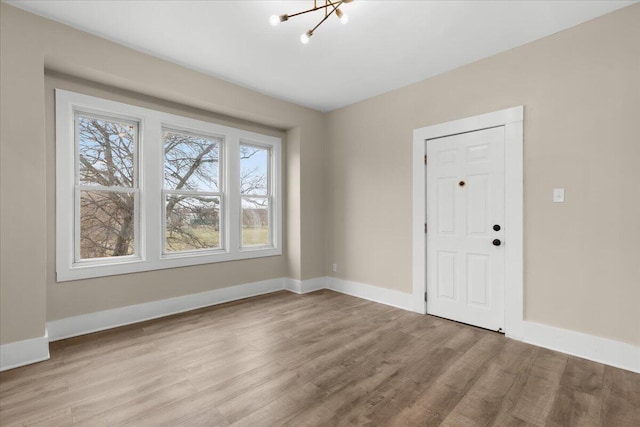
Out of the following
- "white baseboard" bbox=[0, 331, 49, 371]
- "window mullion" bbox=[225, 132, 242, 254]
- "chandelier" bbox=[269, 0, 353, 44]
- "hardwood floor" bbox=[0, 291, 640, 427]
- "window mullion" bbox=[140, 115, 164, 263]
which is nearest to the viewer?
"hardwood floor" bbox=[0, 291, 640, 427]

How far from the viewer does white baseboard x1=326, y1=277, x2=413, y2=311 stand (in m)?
3.93

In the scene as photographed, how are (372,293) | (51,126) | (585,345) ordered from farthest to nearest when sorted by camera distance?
1. (372,293)
2. (51,126)
3. (585,345)

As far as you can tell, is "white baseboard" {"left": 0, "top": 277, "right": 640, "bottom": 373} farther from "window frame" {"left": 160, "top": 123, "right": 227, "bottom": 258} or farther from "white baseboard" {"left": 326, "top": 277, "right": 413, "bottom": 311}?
"window frame" {"left": 160, "top": 123, "right": 227, "bottom": 258}

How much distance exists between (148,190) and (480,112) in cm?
382

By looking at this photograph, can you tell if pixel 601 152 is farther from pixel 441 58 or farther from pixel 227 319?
pixel 227 319

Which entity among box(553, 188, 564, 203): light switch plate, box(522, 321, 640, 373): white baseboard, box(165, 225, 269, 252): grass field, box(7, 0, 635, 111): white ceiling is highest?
box(7, 0, 635, 111): white ceiling

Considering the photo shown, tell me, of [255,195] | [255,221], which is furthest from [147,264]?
[255,195]

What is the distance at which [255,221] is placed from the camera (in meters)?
4.68

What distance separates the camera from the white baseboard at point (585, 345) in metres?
2.41

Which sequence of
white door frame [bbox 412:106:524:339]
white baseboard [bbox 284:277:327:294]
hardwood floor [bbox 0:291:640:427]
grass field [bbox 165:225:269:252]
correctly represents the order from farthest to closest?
white baseboard [bbox 284:277:327:294]
grass field [bbox 165:225:269:252]
white door frame [bbox 412:106:524:339]
hardwood floor [bbox 0:291:640:427]

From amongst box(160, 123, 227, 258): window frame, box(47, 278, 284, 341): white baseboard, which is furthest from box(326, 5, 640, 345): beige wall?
box(47, 278, 284, 341): white baseboard

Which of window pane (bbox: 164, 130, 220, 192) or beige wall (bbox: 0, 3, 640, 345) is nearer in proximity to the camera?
beige wall (bbox: 0, 3, 640, 345)

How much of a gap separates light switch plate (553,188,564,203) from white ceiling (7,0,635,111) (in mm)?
1445

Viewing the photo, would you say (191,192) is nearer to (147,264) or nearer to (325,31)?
(147,264)
